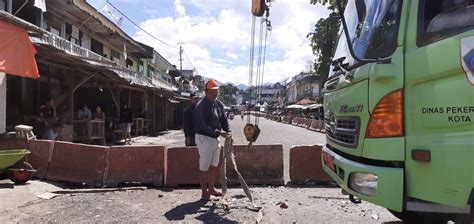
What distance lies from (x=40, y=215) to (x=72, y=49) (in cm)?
625

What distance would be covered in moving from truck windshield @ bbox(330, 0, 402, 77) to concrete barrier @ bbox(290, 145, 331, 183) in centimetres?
481

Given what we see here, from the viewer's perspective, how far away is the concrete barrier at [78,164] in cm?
895

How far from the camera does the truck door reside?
3.42 metres

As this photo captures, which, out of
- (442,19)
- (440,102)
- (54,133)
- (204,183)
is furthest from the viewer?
(54,133)

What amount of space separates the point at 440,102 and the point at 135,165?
6.51m

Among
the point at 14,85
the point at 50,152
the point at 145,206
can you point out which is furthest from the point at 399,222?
the point at 14,85

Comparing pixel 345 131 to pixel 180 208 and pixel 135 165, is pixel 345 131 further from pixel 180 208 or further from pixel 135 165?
pixel 135 165

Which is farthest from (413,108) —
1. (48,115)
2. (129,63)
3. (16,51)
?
(129,63)

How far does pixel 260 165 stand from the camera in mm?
9172

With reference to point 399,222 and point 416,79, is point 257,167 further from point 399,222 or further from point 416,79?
point 416,79

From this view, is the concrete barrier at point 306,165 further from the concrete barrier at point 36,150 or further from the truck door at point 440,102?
the truck door at point 440,102

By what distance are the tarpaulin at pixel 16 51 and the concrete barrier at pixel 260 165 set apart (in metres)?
4.18

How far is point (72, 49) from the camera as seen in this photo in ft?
39.0

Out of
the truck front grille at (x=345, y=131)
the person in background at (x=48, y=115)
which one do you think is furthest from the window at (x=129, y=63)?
the truck front grille at (x=345, y=131)
